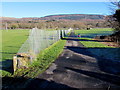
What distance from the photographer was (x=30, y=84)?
5.87 meters

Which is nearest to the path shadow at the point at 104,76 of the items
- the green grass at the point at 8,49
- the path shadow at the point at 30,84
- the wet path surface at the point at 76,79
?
the wet path surface at the point at 76,79

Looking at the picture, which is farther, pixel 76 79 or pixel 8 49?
pixel 8 49

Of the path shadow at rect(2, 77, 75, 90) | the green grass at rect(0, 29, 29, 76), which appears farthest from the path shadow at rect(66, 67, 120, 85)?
the green grass at rect(0, 29, 29, 76)

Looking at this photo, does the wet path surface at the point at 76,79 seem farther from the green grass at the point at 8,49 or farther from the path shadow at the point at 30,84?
the green grass at the point at 8,49

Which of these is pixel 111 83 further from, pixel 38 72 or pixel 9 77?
pixel 9 77

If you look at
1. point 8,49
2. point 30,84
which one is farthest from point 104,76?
point 8,49

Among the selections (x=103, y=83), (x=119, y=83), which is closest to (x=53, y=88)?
(x=103, y=83)

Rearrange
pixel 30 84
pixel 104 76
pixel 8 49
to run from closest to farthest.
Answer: pixel 30 84 → pixel 104 76 → pixel 8 49

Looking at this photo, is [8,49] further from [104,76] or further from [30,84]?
[104,76]

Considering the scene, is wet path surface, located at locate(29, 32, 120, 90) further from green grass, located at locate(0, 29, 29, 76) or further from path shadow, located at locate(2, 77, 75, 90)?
green grass, located at locate(0, 29, 29, 76)

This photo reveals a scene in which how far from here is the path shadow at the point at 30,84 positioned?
18.4 feet

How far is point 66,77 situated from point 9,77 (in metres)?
2.45

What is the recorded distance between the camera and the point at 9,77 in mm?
7086

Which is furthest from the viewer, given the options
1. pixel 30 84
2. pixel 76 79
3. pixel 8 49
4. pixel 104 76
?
pixel 8 49
